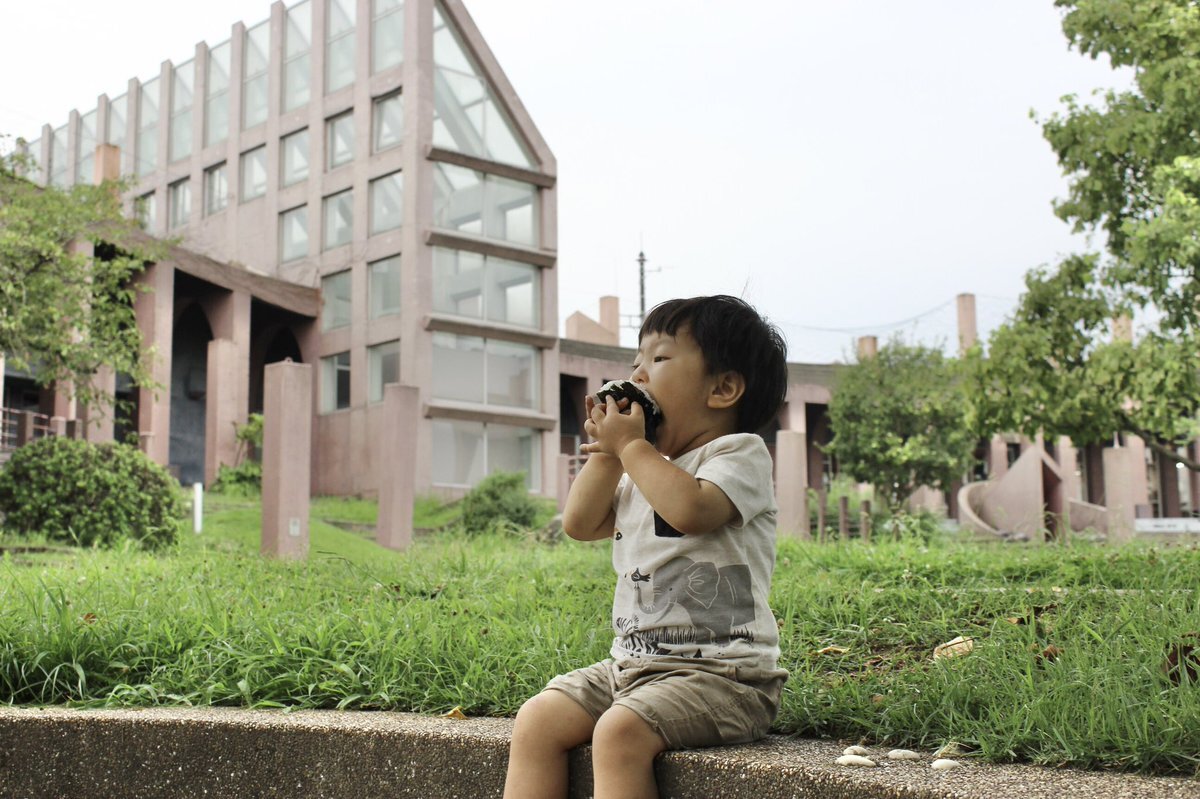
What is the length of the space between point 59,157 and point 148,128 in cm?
606

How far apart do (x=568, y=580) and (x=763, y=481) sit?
330 centimetres

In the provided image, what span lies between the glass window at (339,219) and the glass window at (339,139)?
2.77ft

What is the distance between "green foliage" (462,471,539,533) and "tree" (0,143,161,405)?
22.9 ft

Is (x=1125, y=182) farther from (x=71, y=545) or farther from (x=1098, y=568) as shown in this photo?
(x=71, y=545)

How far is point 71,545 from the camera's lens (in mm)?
10695

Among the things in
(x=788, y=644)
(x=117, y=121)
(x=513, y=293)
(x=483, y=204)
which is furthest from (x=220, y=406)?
(x=788, y=644)

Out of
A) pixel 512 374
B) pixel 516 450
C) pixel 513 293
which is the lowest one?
pixel 516 450

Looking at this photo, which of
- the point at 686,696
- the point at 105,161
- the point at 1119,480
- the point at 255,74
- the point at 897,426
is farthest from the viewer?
the point at 255,74

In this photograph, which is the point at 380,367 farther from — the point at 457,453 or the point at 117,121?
the point at 117,121

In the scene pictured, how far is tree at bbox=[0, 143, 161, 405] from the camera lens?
13219 mm

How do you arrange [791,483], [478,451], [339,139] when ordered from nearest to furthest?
[791,483] → [478,451] → [339,139]

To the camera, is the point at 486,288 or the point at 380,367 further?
the point at 486,288

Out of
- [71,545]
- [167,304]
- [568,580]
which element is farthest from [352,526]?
[568,580]

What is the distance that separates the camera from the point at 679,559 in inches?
97.0
